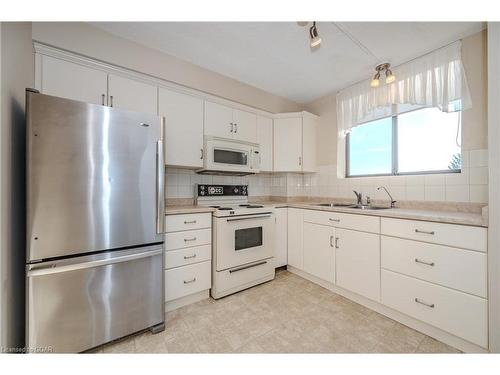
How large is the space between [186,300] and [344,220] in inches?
66.6

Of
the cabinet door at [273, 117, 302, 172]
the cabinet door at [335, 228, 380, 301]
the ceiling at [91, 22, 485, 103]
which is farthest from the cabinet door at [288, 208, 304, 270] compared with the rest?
the ceiling at [91, 22, 485, 103]

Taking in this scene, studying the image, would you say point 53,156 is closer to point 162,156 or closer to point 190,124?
point 162,156

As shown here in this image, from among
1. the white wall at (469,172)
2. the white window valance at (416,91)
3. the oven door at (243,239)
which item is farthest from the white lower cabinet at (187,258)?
the white window valance at (416,91)

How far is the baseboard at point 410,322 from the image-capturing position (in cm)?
132

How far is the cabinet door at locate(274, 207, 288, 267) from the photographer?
2.54 meters

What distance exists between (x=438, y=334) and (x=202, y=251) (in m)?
1.91

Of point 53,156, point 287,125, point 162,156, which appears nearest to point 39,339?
point 53,156

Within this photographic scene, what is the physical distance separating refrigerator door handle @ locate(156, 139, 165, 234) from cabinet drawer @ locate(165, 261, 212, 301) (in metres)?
0.50

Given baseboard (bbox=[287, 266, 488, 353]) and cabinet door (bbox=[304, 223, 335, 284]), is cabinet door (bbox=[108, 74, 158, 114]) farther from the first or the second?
baseboard (bbox=[287, 266, 488, 353])

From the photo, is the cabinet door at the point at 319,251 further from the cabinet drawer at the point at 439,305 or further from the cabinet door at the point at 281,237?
the cabinet drawer at the point at 439,305

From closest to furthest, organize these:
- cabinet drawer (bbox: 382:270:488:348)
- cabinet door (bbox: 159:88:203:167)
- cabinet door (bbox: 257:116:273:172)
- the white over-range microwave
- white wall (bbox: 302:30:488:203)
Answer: cabinet drawer (bbox: 382:270:488:348) < white wall (bbox: 302:30:488:203) < cabinet door (bbox: 159:88:203:167) < the white over-range microwave < cabinet door (bbox: 257:116:273:172)

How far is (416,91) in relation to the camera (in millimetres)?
1982

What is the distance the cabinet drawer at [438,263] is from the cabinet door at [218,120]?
1951mm

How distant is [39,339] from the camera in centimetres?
114
